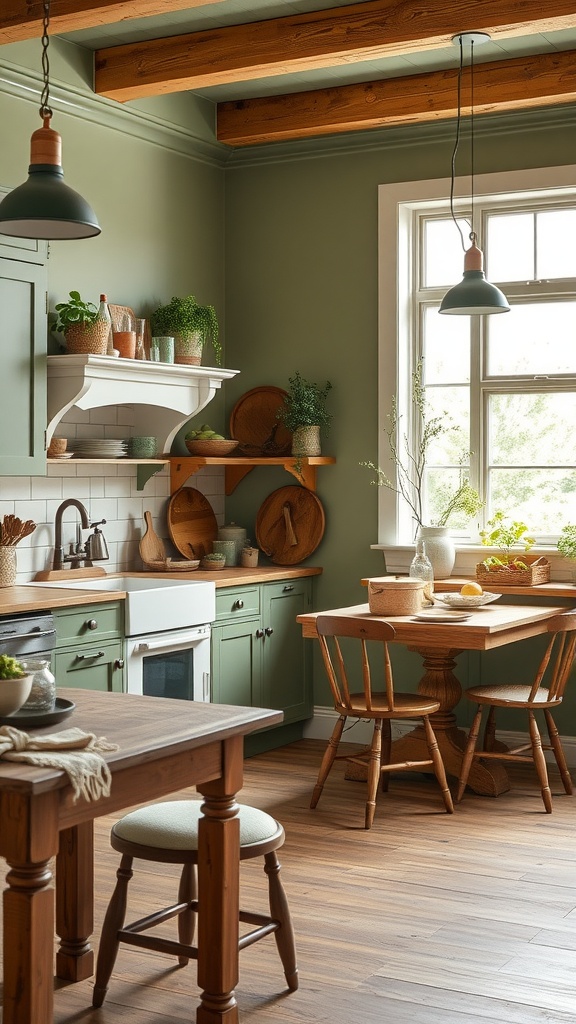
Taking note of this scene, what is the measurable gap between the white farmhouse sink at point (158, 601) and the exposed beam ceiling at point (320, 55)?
2.36 meters

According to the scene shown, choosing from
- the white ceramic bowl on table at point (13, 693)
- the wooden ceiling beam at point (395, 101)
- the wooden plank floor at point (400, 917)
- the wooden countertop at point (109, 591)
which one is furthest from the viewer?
the wooden ceiling beam at point (395, 101)

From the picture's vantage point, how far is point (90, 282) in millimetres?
5926

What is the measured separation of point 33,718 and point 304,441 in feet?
13.3

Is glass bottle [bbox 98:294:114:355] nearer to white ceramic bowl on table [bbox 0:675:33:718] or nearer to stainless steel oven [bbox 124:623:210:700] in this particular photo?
stainless steel oven [bbox 124:623:210:700]

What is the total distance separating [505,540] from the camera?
20.0ft

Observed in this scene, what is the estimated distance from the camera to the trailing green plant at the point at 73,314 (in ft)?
18.1

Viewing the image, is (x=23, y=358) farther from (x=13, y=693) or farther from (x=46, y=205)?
(x=13, y=693)

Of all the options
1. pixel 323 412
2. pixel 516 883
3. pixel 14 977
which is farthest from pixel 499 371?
pixel 14 977

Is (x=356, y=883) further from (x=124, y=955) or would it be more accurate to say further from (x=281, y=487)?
(x=281, y=487)

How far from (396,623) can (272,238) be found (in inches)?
108

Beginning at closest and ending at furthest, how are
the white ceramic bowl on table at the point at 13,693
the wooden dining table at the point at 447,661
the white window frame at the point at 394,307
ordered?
the white ceramic bowl on table at the point at 13,693, the wooden dining table at the point at 447,661, the white window frame at the point at 394,307

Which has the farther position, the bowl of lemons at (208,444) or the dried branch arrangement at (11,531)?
the bowl of lemons at (208,444)

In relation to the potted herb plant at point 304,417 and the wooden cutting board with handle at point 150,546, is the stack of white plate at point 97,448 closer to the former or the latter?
the wooden cutting board with handle at point 150,546

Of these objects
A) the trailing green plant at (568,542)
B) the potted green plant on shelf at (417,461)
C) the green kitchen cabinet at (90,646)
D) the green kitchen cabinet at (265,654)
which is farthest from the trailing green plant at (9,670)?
the potted green plant on shelf at (417,461)
